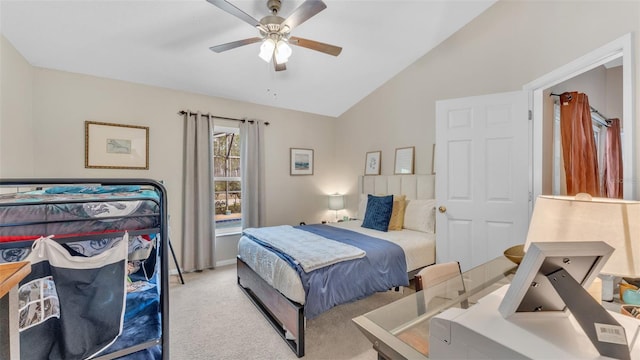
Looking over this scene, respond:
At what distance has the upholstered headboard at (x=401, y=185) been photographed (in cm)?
340

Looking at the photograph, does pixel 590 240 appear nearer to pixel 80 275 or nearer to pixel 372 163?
pixel 80 275

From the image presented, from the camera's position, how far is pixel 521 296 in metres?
0.74

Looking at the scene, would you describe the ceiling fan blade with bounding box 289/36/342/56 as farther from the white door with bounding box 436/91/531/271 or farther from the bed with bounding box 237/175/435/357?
the bed with bounding box 237/175/435/357

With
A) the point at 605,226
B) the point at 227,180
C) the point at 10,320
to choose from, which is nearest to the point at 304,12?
the point at 605,226

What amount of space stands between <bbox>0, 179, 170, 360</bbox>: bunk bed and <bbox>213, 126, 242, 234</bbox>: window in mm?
2662

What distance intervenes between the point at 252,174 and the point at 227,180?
432 millimetres

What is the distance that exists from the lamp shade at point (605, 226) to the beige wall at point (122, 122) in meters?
3.66

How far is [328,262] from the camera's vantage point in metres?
2.10

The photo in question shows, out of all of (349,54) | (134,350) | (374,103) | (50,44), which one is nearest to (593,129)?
(349,54)

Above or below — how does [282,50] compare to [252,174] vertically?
above

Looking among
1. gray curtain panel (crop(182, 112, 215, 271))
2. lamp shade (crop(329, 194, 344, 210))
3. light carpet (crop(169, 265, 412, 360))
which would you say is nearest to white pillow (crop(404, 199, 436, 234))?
light carpet (crop(169, 265, 412, 360))

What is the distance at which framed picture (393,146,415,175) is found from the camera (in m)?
3.66

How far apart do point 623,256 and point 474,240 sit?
1636 mm

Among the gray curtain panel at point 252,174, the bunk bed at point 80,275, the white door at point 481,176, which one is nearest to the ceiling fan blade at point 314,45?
the white door at point 481,176
